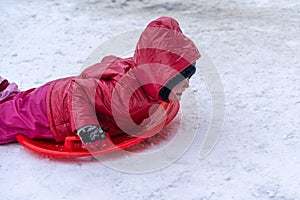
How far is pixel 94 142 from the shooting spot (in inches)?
73.7

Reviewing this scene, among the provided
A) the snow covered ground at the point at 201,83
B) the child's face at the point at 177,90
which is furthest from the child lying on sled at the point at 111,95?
the snow covered ground at the point at 201,83

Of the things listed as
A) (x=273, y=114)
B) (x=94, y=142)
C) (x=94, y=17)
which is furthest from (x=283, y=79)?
(x=94, y=17)

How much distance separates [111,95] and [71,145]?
22cm

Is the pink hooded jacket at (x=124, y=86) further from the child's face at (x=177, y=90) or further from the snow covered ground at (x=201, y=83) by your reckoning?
the snow covered ground at (x=201, y=83)

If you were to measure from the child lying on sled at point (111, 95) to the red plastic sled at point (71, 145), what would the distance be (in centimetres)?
3

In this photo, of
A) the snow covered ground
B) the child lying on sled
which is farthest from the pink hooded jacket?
the snow covered ground

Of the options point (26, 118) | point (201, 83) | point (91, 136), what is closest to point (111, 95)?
point (91, 136)

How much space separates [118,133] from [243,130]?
476 mm

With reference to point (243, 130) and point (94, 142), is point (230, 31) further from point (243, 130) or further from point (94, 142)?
point (94, 142)

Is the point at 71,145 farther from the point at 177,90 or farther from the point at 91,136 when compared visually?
the point at 177,90

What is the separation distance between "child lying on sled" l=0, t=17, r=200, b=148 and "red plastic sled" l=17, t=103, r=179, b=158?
0.03 metres

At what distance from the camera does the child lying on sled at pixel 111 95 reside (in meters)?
1.81

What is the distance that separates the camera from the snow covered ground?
179 centimetres

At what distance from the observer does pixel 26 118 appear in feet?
6.61
